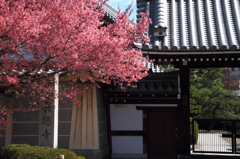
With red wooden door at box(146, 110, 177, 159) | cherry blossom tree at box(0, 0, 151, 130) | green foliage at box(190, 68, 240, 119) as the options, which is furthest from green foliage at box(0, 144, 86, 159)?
green foliage at box(190, 68, 240, 119)

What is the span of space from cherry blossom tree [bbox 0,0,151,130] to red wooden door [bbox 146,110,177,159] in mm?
5394

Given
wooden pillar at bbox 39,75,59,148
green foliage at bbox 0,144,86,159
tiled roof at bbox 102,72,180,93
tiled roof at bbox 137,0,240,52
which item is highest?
tiled roof at bbox 137,0,240,52

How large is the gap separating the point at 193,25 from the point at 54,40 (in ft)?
20.3

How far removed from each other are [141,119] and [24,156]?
17.5 ft

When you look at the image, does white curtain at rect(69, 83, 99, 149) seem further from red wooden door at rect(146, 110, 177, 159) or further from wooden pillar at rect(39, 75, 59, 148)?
red wooden door at rect(146, 110, 177, 159)

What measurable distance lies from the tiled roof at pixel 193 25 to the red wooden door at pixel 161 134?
324cm

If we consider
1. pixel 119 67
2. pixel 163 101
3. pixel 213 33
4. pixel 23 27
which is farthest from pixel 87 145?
pixel 23 27

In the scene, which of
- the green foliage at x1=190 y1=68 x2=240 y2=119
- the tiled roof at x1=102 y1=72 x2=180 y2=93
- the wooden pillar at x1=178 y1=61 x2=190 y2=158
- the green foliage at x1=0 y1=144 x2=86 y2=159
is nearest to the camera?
the green foliage at x1=0 y1=144 x2=86 y2=159

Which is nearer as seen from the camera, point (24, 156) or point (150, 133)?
point (24, 156)

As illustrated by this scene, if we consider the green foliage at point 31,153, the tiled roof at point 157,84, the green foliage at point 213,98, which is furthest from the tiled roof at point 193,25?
the green foliage at point 213,98

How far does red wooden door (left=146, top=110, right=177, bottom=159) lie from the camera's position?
1184cm

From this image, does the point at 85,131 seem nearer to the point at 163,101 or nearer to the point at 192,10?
the point at 163,101

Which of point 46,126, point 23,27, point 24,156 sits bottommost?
point 24,156

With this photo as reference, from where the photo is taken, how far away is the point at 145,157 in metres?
11.9
